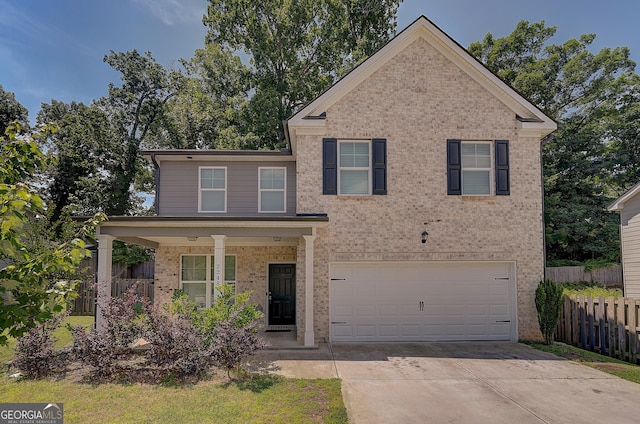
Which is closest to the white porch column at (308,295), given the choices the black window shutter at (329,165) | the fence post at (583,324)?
the black window shutter at (329,165)

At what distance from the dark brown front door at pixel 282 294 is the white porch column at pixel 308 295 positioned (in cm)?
303

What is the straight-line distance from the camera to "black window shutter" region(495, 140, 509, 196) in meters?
11.3

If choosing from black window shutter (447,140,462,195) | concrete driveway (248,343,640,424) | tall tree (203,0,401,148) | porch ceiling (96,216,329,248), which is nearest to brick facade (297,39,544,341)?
black window shutter (447,140,462,195)

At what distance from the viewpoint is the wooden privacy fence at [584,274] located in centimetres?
2008

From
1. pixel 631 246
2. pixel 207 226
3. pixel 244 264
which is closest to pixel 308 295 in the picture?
pixel 207 226

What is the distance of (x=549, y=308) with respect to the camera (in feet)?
34.4

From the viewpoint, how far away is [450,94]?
11578 millimetres

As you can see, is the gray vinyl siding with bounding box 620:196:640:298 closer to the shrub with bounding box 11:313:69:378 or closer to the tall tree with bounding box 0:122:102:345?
the tall tree with bounding box 0:122:102:345

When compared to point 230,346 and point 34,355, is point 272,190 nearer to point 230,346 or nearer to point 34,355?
point 230,346

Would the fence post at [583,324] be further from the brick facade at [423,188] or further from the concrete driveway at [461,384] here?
the concrete driveway at [461,384]

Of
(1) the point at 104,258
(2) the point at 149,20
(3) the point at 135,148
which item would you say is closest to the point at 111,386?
(1) the point at 104,258

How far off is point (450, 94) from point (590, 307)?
7.16 metres

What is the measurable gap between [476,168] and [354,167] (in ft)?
12.5

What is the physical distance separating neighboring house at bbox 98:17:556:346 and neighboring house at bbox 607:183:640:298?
6.01 m
